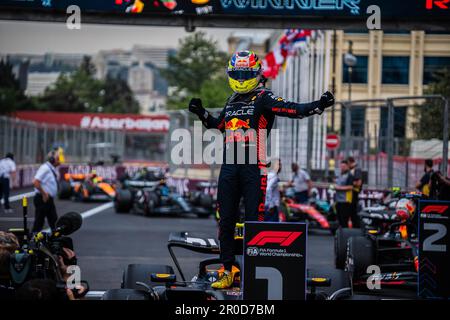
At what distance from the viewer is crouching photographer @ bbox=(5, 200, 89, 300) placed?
250 inches

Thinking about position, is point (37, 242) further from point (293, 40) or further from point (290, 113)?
point (293, 40)

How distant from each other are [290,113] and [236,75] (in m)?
0.63

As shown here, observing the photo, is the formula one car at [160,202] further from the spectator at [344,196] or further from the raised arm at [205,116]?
the raised arm at [205,116]

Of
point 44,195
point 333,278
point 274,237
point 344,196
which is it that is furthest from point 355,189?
point 274,237

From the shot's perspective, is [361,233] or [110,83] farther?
[110,83]

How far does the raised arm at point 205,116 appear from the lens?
7500mm

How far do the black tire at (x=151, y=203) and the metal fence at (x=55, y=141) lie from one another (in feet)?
22.8

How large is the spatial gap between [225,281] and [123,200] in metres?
17.0

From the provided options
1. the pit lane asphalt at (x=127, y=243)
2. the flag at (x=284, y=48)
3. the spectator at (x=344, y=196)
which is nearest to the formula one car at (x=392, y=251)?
the pit lane asphalt at (x=127, y=243)

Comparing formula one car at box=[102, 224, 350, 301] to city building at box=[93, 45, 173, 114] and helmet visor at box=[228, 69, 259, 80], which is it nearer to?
helmet visor at box=[228, 69, 259, 80]

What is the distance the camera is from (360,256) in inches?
417

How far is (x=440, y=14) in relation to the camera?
9.70 metres

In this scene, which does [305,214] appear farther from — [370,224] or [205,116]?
[205,116]
